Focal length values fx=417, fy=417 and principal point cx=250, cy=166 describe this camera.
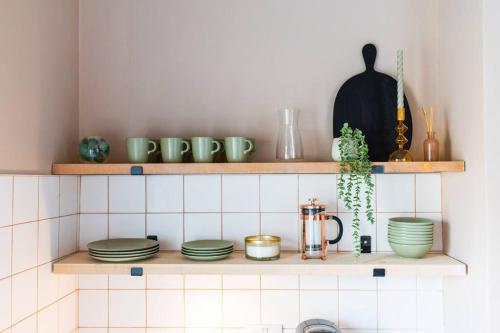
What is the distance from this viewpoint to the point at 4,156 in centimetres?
122

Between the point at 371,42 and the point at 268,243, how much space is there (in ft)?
2.97

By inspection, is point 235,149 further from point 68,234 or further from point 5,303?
point 5,303

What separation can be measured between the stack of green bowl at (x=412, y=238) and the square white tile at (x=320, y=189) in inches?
10.1

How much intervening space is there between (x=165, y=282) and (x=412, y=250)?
949 mm

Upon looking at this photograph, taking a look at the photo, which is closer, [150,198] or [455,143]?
[455,143]

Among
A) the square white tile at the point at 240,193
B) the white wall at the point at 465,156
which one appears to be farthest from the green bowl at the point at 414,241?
the square white tile at the point at 240,193

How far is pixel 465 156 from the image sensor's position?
1.42 meters

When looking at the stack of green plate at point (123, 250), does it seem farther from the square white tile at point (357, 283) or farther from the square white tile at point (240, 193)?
the square white tile at point (357, 283)

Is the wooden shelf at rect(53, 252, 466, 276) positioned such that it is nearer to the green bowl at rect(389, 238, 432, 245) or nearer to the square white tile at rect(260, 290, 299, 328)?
the green bowl at rect(389, 238, 432, 245)

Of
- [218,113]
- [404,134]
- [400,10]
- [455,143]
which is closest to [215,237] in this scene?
[218,113]

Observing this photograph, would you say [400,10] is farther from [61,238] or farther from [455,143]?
[61,238]

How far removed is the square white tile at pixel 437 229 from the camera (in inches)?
63.9

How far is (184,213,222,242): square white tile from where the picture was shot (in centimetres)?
168

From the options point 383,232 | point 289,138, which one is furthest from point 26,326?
point 383,232
